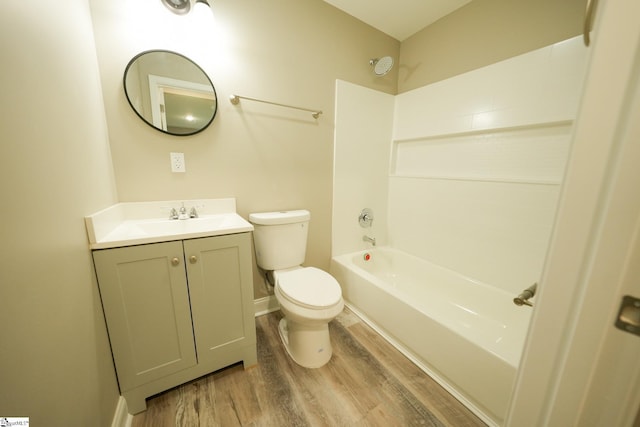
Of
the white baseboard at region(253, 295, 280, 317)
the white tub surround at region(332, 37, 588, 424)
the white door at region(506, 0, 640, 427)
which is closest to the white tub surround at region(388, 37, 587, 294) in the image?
the white tub surround at region(332, 37, 588, 424)

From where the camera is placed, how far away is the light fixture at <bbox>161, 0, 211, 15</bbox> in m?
1.14

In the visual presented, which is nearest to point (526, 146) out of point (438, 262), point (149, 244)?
point (438, 262)

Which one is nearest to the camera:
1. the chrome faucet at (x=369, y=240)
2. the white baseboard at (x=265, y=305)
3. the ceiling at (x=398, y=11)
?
the ceiling at (x=398, y=11)

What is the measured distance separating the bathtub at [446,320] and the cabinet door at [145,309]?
1.17 m

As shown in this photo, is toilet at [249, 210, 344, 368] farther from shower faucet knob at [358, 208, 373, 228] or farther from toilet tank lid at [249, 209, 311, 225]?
shower faucet knob at [358, 208, 373, 228]

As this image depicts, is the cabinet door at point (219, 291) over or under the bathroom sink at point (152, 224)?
under

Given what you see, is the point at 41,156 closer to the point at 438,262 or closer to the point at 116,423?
the point at 116,423

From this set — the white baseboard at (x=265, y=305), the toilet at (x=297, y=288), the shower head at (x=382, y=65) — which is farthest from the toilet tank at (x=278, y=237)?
the shower head at (x=382, y=65)

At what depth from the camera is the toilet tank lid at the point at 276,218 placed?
1451 mm

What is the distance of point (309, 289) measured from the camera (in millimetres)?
1258

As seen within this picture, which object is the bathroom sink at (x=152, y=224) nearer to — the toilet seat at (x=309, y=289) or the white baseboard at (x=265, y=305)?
the toilet seat at (x=309, y=289)

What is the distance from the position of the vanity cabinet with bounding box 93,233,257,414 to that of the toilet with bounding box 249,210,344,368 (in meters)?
0.25

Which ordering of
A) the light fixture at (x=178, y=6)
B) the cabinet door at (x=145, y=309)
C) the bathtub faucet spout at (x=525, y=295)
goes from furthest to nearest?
the light fixture at (x=178, y=6), the cabinet door at (x=145, y=309), the bathtub faucet spout at (x=525, y=295)

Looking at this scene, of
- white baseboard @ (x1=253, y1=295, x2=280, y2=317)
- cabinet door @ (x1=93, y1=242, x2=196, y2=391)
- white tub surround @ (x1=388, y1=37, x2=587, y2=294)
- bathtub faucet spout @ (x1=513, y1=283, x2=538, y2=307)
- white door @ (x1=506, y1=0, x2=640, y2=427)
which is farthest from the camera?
white baseboard @ (x1=253, y1=295, x2=280, y2=317)
